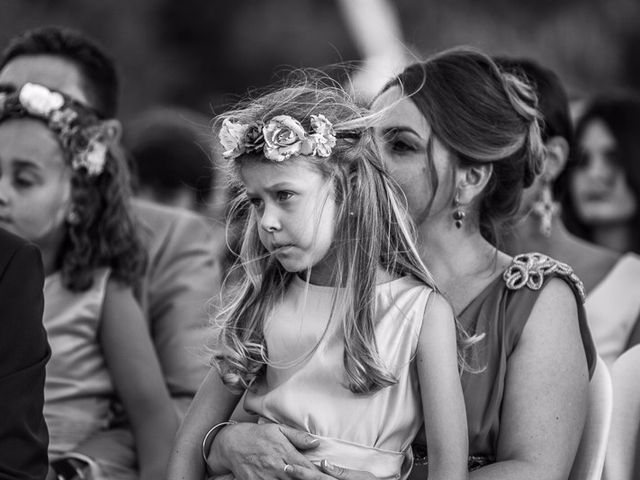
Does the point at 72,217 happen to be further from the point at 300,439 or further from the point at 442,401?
the point at 442,401

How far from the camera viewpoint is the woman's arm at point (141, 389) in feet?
12.6

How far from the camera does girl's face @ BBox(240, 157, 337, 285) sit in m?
2.95

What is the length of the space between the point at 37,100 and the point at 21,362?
1270mm

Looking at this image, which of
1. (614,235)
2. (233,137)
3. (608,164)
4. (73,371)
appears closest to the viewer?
(233,137)

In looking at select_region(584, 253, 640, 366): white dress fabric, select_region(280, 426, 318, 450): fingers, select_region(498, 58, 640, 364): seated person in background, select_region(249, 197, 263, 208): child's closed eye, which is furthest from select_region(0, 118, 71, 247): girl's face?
select_region(584, 253, 640, 366): white dress fabric

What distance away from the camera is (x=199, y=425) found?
318cm

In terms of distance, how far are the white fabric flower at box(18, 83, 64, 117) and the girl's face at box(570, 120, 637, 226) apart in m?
2.75

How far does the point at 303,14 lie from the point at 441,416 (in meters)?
12.0

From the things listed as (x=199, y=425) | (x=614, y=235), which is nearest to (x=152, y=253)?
(x=199, y=425)

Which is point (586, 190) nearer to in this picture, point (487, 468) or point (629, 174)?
point (629, 174)

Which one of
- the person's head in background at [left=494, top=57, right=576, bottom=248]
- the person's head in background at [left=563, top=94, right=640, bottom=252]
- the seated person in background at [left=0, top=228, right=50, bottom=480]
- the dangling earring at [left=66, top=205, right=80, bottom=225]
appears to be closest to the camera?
the seated person in background at [left=0, top=228, right=50, bottom=480]

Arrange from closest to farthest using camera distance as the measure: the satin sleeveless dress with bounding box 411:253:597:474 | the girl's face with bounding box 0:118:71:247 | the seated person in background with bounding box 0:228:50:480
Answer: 1. the seated person in background with bounding box 0:228:50:480
2. the satin sleeveless dress with bounding box 411:253:597:474
3. the girl's face with bounding box 0:118:71:247

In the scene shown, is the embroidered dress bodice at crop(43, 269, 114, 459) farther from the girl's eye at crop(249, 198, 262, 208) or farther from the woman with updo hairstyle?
the girl's eye at crop(249, 198, 262, 208)

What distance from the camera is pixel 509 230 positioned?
12.3ft
